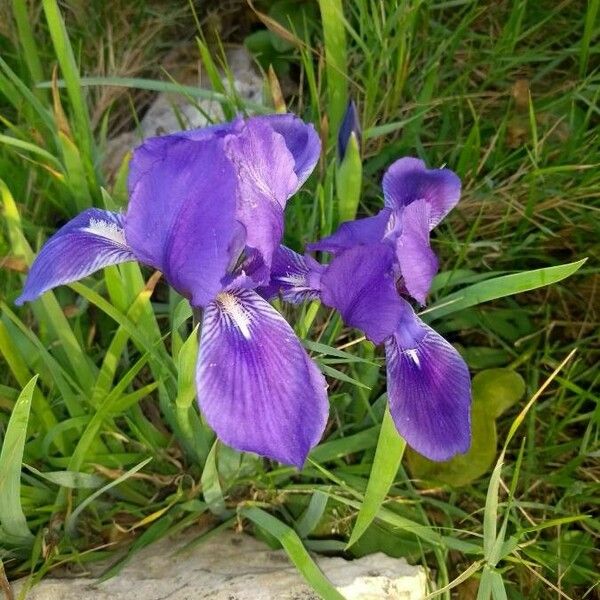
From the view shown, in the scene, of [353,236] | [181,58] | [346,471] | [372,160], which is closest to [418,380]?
[353,236]

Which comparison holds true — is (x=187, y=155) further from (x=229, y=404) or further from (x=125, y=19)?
(x=125, y=19)

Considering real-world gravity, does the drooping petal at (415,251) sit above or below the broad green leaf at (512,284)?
above

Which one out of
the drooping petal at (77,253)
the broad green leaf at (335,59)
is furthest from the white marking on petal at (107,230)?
the broad green leaf at (335,59)

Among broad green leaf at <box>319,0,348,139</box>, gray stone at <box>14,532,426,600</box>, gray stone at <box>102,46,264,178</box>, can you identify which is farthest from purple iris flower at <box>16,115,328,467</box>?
gray stone at <box>102,46,264,178</box>

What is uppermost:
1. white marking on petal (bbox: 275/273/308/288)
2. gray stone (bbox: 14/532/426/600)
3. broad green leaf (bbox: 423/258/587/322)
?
white marking on petal (bbox: 275/273/308/288)

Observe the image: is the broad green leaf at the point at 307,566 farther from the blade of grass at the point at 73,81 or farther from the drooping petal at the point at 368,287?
the blade of grass at the point at 73,81

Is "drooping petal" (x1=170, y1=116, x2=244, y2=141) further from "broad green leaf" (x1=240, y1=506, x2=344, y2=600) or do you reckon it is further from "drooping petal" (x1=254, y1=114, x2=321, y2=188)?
"broad green leaf" (x1=240, y1=506, x2=344, y2=600)
